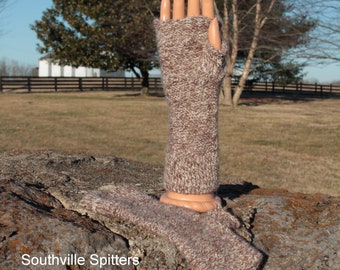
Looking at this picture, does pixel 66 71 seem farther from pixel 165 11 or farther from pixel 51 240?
pixel 51 240

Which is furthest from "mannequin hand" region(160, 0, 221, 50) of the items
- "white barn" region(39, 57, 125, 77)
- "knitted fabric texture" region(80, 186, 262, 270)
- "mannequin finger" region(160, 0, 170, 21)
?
"white barn" region(39, 57, 125, 77)

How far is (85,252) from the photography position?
2098 mm

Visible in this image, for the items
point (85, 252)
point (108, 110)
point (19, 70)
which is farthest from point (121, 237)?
point (19, 70)

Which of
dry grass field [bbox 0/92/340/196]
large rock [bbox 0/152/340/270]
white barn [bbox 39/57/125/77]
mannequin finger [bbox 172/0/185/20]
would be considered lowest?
dry grass field [bbox 0/92/340/196]

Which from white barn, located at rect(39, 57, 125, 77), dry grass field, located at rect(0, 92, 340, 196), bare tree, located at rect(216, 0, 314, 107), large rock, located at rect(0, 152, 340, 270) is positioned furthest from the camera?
white barn, located at rect(39, 57, 125, 77)

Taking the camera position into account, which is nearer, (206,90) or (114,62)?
(206,90)

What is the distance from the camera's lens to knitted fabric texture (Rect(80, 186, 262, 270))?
2.22 meters

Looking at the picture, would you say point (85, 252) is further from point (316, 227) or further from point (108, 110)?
point (108, 110)

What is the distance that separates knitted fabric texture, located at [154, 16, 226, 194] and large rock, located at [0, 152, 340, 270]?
14.7 inches

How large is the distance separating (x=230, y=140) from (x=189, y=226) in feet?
29.4

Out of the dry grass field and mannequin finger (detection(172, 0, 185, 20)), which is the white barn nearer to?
the dry grass field

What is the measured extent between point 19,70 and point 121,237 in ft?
256

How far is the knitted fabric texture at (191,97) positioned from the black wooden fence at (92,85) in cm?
3115

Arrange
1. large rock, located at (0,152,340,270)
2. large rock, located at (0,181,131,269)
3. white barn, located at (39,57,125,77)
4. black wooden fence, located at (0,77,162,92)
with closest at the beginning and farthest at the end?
large rock, located at (0,181,131,269)
large rock, located at (0,152,340,270)
black wooden fence, located at (0,77,162,92)
white barn, located at (39,57,125,77)
